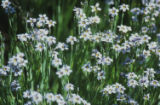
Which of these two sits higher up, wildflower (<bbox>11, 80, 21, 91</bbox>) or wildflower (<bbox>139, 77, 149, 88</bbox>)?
wildflower (<bbox>11, 80, 21, 91</bbox>)

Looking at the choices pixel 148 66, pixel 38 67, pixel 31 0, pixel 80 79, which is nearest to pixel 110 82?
pixel 80 79

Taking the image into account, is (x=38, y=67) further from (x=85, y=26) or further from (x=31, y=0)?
(x=31, y=0)

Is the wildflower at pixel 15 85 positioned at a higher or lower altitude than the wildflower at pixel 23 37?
lower

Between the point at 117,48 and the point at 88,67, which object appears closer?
the point at 88,67

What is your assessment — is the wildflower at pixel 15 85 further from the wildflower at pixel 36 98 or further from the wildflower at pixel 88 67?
the wildflower at pixel 88 67

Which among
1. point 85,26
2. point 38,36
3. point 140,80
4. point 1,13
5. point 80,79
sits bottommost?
point 140,80

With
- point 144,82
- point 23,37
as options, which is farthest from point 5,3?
point 144,82

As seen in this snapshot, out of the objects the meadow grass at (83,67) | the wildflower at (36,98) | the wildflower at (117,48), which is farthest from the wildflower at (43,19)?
the wildflower at (36,98)

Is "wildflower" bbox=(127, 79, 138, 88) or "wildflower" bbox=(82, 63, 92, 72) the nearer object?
"wildflower" bbox=(127, 79, 138, 88)

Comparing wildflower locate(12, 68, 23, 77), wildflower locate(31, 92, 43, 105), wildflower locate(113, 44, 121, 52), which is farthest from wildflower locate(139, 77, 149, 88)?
wildflower locate(12, 68, 23, 77)

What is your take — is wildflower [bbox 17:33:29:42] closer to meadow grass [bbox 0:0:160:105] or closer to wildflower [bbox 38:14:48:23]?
meadow grass [bbox 0:0:160:105]

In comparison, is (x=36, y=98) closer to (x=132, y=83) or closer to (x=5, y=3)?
(x=132, y=83)
